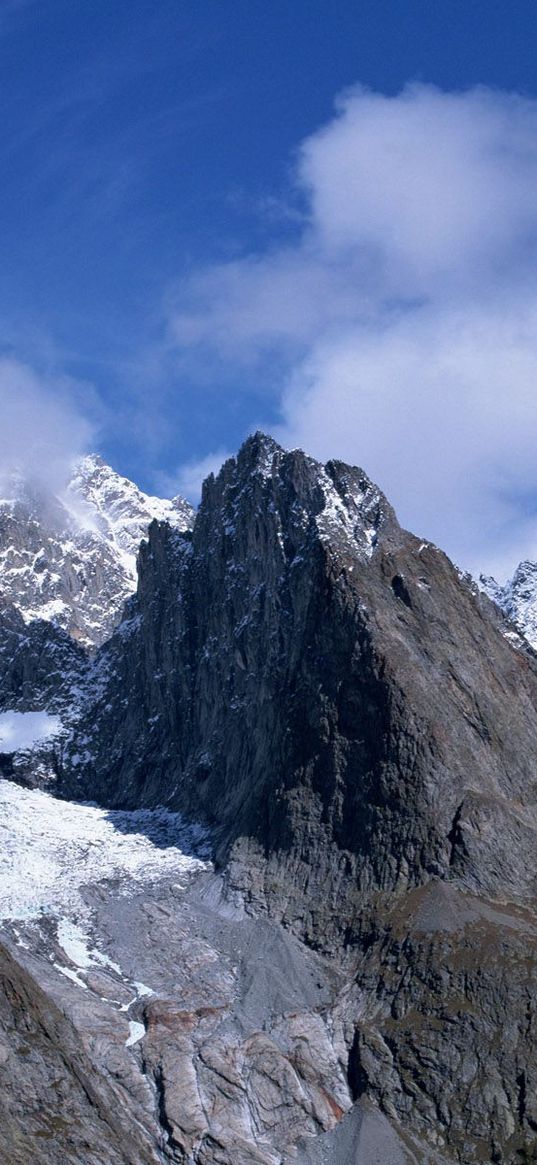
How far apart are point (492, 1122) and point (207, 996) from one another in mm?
34219

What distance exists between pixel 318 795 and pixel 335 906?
1560 cm

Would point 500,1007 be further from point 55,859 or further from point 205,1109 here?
point 55,859

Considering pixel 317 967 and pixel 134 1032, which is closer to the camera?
pixel 134 1032

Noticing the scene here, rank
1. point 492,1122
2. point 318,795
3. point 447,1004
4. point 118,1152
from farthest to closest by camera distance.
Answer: point 318,795 → point 447,1004 → point 492,1122 → point 118,1152

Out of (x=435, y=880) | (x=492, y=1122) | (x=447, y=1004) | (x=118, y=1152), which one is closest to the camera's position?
(x=118, y=1152)

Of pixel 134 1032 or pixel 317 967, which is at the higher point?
pixel 317 967

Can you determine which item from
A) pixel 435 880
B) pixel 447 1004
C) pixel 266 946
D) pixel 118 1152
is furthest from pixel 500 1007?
pixel 118 1152

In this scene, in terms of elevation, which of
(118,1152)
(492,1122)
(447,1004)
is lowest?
(118,1152)

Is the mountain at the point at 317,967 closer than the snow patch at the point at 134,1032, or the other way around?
the mountain at the point at 317,967

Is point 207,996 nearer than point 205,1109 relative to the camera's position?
No

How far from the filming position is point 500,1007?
161500mm

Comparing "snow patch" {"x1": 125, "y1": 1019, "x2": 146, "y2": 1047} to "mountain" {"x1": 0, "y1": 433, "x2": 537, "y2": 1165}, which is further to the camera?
"snow patch" {"x1": 125, "y1": 1019, "x2": 146, "y2": 1047}

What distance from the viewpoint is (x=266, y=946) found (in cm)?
17838

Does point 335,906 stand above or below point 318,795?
below
